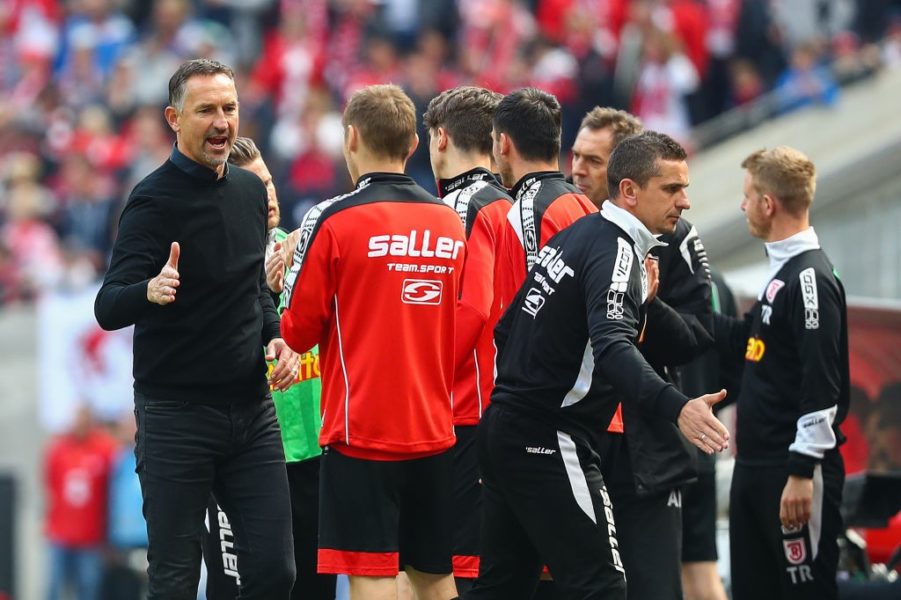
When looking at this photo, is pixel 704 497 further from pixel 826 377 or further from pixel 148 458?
pixel 148 458

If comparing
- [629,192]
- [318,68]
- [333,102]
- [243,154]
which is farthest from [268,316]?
[318,68]

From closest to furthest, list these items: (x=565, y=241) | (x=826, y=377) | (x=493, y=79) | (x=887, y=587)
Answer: (x=565, y=241), (x=826, y=377), (x=887, y=587), (x=493, y=79)

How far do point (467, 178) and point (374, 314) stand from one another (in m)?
1.25

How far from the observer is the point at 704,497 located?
821 cm

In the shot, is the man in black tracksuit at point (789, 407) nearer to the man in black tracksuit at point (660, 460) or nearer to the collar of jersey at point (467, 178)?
the man in black tracksuit at point (660, 460)

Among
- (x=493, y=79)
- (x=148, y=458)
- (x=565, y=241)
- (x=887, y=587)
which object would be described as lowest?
(x=887, y=587)

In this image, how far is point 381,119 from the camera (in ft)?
21.8

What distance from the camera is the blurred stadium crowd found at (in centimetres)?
1627

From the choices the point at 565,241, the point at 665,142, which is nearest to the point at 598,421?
the point at 565,241

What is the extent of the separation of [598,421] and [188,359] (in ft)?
5.29

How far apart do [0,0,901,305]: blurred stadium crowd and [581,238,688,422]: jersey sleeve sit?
968cm

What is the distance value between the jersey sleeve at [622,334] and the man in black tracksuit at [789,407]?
1.51 m

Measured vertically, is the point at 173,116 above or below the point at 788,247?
above

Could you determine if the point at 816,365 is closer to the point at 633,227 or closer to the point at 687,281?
the point at 687,281
